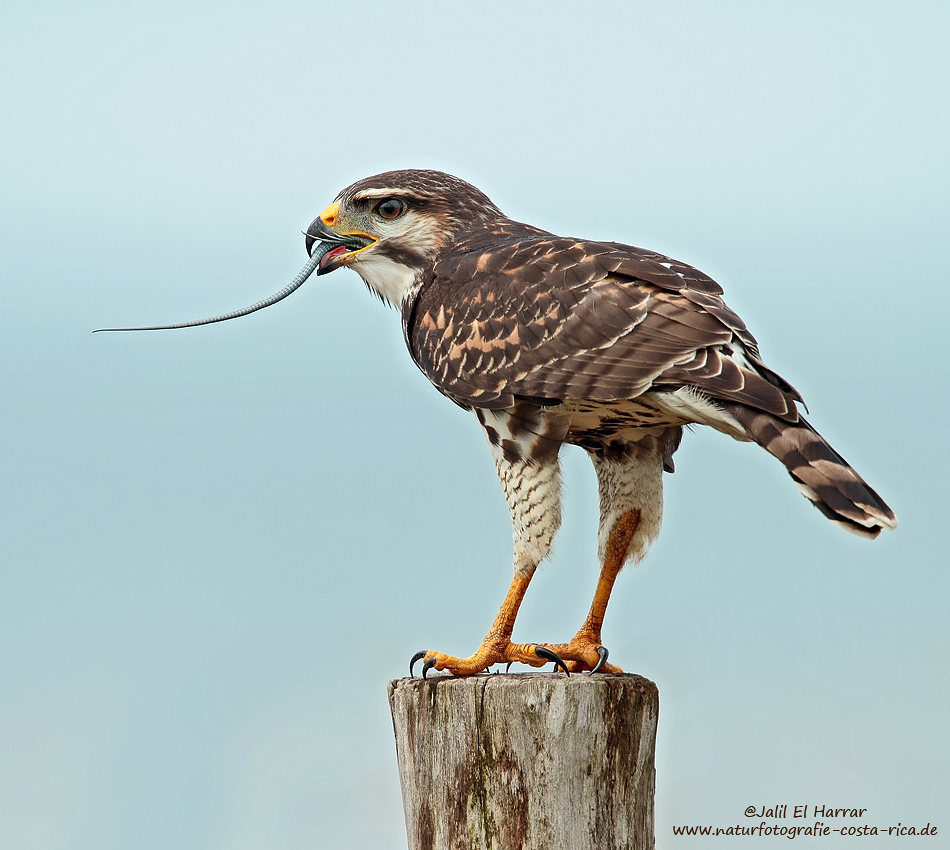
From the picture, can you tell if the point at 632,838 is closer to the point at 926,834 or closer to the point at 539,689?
A: the point at 539,689

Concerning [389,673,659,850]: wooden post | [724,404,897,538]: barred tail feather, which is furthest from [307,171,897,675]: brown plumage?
[389,673,659,850]: wooden post

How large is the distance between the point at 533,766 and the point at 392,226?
9.49 feet

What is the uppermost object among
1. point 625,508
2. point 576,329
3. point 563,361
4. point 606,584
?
point 576,329

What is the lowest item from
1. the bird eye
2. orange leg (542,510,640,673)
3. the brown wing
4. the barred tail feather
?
orange leg (542,510,640,673)

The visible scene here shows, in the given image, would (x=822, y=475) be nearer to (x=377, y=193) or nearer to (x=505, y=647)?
(x=505, y=647)

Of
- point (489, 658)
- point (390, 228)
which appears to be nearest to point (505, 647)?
point (489, 658)

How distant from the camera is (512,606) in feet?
16.8

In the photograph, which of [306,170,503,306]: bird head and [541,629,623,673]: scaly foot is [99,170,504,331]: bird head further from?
[541,629,623,673]: scaly foot

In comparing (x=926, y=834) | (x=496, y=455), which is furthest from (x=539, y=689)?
(x=926, y=834)

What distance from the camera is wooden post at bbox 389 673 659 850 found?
418 cm

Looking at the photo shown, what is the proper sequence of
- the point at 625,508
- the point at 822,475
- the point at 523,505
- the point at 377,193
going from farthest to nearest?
the point at 377,193
the point at 625,508
the point at 523,505
the point at 822,475

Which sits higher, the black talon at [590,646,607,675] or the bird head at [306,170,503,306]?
the bird head at [306,170,503,306]

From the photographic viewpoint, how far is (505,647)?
5082 millimetres

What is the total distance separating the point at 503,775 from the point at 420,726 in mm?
423
